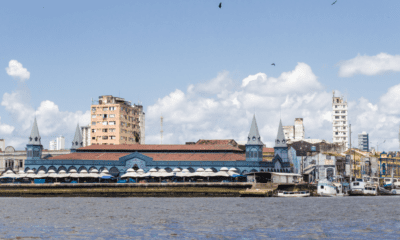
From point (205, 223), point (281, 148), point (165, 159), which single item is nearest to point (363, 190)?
point (281, 148)

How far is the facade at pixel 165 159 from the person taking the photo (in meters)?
138

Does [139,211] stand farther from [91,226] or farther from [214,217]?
[91,226]

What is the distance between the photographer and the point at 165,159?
142 metres

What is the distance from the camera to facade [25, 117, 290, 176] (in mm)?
137875

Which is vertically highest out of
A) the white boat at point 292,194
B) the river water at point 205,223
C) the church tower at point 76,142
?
the church tower at point 76,142

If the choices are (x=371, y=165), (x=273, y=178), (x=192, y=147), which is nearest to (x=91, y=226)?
(x=273, y=178)

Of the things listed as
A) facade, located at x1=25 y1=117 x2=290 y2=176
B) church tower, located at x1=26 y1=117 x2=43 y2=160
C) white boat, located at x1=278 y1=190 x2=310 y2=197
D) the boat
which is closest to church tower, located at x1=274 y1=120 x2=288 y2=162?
facade, located at x1=25 y1=117 x2=290 y2=176

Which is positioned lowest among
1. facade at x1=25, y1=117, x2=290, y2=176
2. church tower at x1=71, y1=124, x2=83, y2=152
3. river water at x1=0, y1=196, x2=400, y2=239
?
river water at x1=0, y1=196, x2=400, y2=239

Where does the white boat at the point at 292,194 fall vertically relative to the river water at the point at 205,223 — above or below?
above

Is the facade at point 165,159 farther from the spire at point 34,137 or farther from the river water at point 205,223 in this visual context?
the river water at point 205,223

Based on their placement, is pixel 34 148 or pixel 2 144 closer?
pixel 34 148

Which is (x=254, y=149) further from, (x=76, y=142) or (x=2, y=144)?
(x=2, y=144)

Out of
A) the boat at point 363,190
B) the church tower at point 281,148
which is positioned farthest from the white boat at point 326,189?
the church tower at point 281,148

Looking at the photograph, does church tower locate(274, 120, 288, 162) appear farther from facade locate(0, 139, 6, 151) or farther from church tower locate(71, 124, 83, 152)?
facade locate(0, 139, 6, 151)
